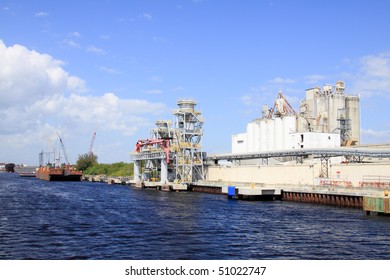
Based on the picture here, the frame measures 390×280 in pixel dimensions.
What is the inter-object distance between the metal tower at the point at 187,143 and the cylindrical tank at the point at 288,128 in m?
24.9

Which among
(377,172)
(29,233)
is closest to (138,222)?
(29,233)

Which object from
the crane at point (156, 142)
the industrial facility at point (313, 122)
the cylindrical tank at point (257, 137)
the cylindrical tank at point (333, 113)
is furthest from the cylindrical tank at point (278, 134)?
the crane at point (156, 142)

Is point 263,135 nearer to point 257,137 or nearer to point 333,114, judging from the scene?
point 257,137

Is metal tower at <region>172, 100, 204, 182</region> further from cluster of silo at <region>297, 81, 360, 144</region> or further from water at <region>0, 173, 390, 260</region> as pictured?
water at <region>0, 173, 390, 260</region>

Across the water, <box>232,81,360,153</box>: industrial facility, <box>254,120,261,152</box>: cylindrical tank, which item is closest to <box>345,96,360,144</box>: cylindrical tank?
<box>232,81,360,153</box>: industrial facility

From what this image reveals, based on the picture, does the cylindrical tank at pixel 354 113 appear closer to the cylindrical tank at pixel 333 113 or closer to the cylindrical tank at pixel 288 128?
the cylindrical tank at pixel 333 113

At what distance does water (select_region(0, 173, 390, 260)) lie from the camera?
38.7 meters

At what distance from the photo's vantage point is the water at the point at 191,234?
3866 centimetres

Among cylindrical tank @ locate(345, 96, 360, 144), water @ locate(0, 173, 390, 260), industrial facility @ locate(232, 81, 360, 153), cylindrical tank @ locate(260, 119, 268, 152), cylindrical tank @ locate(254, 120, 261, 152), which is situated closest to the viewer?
water @ locate(0, 173, 390, 260)

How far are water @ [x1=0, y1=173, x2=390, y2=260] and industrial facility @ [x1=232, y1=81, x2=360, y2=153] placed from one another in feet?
217

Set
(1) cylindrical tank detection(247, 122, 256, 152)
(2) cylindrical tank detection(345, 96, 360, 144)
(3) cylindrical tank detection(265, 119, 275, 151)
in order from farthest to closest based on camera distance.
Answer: (1) cylindrical tank detection(247, 122, 256, 152) → (3) cylindrical tank detection(265, 119, 275, 151) → (2) cylindrical tank detection(345, 96, 360, 144)

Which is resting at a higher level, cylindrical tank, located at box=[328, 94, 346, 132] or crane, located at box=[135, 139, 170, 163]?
cylindrical tank, located at box=[328, 94, 346, 132]

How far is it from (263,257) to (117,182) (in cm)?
15126

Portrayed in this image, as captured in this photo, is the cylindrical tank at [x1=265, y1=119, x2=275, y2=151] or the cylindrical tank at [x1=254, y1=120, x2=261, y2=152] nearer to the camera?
the cylindrical tank at [x1=265, y1=119, x2=275, y2=151]
